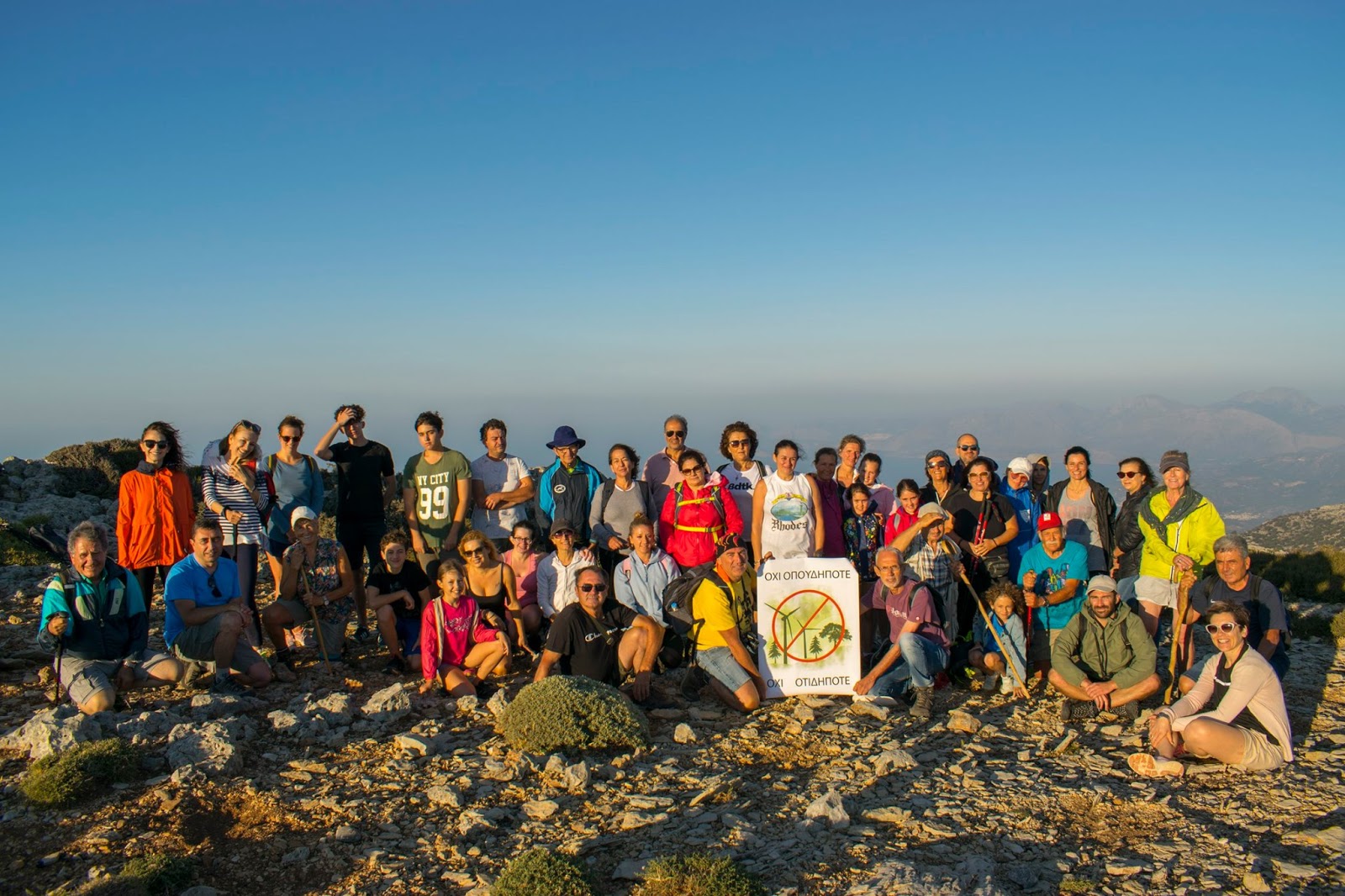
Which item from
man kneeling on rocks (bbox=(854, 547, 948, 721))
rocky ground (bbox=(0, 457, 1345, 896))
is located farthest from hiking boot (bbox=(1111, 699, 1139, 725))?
man kneeling on rocks (bbox=(854, 547, 948, 721))

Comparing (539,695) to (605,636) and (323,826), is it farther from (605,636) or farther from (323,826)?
(323,826)

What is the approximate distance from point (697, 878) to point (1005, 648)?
471 cm

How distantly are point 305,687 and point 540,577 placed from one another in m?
2.41

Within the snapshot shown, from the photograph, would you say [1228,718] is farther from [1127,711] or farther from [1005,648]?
[1005,648]

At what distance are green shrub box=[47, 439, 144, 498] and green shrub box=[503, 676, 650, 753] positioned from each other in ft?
55.4

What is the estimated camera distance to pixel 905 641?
8070 mm

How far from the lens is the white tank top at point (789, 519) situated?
29.6ft

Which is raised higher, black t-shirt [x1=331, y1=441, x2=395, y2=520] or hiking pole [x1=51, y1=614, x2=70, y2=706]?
black t-shirt [x1=331, y1=441, x2=395, y2=520]

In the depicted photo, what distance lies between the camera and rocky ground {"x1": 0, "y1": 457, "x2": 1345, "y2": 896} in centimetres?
500

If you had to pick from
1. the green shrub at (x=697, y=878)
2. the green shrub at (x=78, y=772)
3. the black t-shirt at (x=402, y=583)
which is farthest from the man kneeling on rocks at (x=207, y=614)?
the green shrub at (x=697, y=878)

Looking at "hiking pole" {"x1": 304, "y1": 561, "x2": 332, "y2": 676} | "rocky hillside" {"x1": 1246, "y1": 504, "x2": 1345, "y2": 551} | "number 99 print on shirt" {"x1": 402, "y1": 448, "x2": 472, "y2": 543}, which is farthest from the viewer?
"rocky hillside" {"x1": 1246, "y1": 504, "x2": 1345, "y2": 551}

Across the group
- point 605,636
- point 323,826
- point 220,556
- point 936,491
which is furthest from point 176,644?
point 936,491

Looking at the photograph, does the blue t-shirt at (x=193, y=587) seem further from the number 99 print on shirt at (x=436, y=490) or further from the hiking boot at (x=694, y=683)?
the hiking boot at (x=694, y=683)

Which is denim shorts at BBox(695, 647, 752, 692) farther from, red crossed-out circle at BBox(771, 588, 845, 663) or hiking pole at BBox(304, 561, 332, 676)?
hiking pole at BBox(304, 561, 332, 676)
